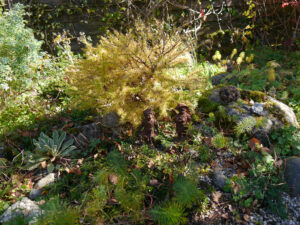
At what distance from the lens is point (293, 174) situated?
2.32 meters

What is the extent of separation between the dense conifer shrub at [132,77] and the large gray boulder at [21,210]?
1173 millimetres

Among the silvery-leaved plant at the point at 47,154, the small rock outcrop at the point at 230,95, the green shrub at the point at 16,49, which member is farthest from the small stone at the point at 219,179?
the green shrub at the point at 16,49

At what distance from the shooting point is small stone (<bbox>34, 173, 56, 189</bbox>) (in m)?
2.55

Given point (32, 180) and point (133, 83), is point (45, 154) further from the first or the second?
point (133, 83)

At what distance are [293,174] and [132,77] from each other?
1.97 m

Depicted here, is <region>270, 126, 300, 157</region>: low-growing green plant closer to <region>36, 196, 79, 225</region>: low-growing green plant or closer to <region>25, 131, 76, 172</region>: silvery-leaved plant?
<region>36, 196, 79, 225</region>: low-growing green plant

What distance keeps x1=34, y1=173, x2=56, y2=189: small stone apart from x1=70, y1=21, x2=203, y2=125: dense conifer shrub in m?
0.89

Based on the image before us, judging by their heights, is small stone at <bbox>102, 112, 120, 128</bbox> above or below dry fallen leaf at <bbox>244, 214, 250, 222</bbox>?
above

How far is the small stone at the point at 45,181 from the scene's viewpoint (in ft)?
8.37

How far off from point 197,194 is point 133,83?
4.63 feet

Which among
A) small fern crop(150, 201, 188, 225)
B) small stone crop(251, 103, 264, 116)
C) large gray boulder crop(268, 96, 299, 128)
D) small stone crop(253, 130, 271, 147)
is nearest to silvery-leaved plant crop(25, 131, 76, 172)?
small fern crop(150, 201, 188, 225)

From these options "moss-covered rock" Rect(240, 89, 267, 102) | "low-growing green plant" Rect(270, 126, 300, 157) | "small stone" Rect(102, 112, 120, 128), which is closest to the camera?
"low-growing green plant" Rect(270, 126, 300, 157)

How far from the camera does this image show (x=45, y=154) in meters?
2.80

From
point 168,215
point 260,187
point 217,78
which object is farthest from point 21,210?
point 217,78
